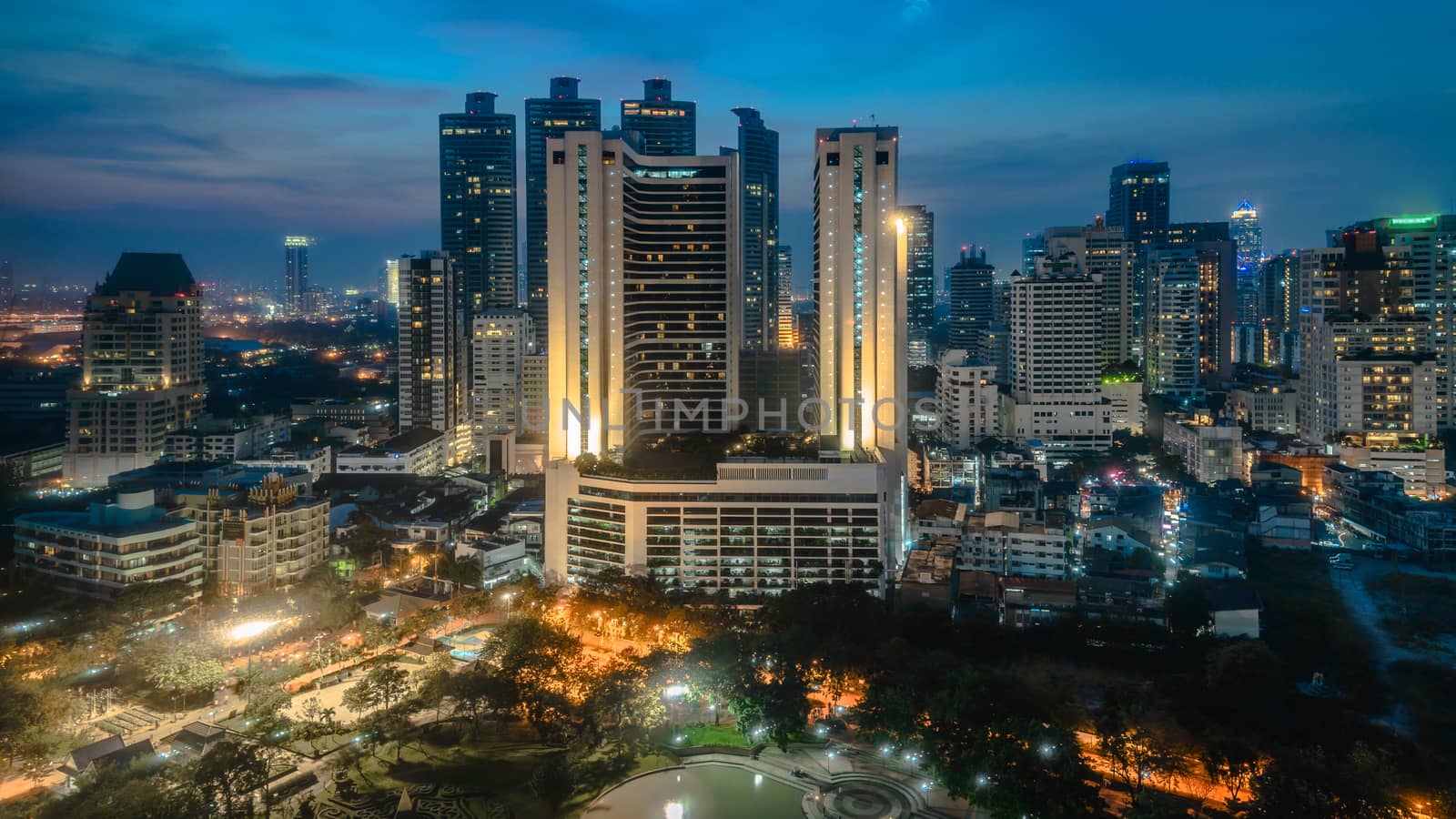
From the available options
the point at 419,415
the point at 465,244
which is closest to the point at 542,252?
the point at 465,244

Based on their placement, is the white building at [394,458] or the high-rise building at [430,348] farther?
the high-rise building at [430,348]

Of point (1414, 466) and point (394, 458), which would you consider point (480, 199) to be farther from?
point (1414, 466)

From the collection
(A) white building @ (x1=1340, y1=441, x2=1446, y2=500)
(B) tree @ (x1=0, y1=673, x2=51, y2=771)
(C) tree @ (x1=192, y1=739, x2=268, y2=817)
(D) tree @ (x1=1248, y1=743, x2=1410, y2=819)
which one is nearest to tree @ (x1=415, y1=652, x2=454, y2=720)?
(C) tree @ (x1=192, y1=739, x2=268, y2=817)

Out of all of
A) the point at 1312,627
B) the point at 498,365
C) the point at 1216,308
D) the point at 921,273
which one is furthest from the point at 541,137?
the point at 1312,627

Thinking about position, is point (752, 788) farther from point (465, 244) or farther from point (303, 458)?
point (465, 244)

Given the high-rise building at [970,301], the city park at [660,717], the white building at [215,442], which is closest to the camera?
the city park at [660,717]

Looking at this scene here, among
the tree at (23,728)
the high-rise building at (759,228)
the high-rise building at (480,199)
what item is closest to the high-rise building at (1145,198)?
the high-rise building at (759,228)

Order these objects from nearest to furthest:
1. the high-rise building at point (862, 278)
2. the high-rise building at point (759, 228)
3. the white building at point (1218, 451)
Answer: the high-rise building at point (862, 278), the white building at point (1218, 451), the high-rise building at point (759, 228)

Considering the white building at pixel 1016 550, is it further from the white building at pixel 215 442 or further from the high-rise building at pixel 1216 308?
the high-rise building at pixel 1216 308
